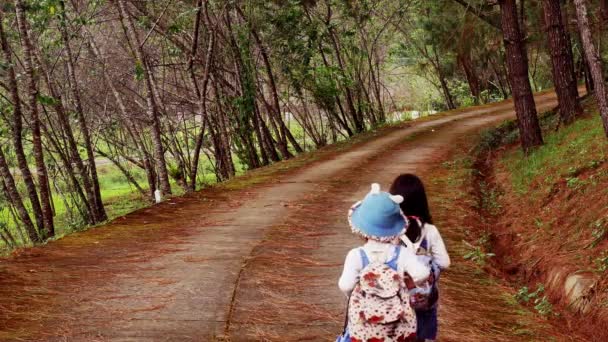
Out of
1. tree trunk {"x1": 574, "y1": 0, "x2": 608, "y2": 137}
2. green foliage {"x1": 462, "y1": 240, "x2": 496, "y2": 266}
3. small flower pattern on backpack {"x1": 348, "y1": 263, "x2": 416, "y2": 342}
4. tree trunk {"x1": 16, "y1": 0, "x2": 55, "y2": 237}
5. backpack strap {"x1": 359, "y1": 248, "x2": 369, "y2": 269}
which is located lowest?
green foliage {"x1": 462, "y1": 240, "x2": 496, "y2": 266}

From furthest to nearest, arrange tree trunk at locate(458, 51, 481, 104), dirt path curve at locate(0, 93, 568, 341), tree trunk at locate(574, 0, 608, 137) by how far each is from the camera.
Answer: tree trunk at locate(458, 51, 481, 104), tree trunk at locate(574, 0, 608, 137), dirt path curve at locate(0, 93, 568, 341)

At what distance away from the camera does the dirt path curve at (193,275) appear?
6105mm

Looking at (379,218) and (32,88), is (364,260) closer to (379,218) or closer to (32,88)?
(379,218)

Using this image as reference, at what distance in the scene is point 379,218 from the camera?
4.11m

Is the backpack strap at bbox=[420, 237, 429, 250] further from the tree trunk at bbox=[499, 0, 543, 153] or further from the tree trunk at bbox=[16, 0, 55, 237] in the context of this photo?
the tree trunk at bbox=[499, 0, 543, 153]

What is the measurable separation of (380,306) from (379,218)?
1.58ft

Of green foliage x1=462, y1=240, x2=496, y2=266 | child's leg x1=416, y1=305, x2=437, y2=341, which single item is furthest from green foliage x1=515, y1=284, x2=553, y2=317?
child's leg x1=416, y1=305, x2=437, y2=341

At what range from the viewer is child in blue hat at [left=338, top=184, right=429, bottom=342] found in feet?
13.4

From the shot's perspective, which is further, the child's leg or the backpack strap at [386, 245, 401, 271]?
the child's leg

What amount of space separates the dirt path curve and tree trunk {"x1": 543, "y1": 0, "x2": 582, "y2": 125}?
17.7 feet

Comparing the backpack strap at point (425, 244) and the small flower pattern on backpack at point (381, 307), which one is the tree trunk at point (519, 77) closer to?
the backpack strap at point (425, 244)

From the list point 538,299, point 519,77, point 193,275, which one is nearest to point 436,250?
point 538,299

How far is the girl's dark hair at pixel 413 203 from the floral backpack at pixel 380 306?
0.45 meters

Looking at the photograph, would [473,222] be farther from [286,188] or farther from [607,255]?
[286,188]
